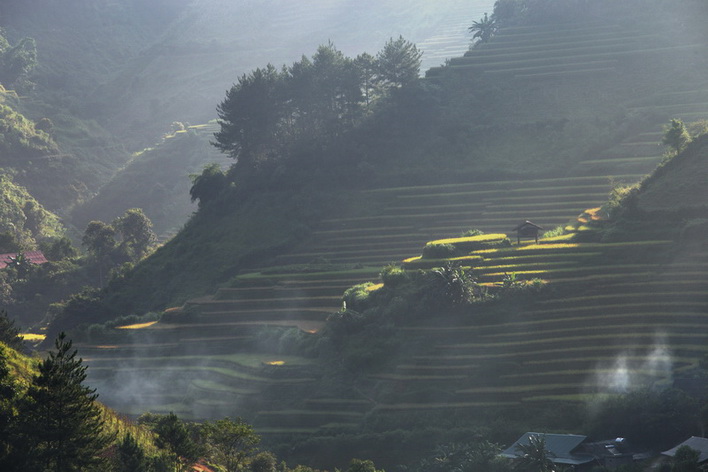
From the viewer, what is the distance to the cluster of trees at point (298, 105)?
80.4 metres

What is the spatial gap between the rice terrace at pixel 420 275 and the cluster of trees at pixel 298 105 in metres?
0.19

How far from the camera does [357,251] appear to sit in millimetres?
64125

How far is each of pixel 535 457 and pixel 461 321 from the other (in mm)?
11720

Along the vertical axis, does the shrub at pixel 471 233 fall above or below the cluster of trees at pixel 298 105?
below

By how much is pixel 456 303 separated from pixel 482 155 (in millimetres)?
27462

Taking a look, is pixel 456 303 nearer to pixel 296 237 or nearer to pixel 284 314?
pixel 284 314

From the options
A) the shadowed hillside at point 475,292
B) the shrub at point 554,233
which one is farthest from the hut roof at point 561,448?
the shrub at point 554,233

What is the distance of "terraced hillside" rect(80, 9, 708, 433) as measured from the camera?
43625 mm

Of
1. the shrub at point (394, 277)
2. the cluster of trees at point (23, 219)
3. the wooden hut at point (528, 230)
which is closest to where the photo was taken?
the shrub at point (394, 277)

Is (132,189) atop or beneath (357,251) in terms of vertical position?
atop

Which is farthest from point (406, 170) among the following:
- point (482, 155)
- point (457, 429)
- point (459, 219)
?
point (457, 429)

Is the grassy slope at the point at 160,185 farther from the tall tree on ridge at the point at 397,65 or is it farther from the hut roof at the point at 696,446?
the hut roof at the point at 696,446

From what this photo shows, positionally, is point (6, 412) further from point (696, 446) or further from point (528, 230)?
point (528, 230)

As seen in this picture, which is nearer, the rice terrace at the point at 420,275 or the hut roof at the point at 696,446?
the hut roof at the point at 696,446
